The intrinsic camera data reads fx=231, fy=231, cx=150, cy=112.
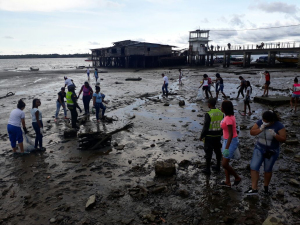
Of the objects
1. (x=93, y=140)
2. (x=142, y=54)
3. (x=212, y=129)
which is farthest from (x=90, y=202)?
(x=142, y=54)

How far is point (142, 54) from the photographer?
51094 mm

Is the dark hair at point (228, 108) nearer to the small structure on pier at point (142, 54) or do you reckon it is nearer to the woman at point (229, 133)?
the woman at point (229, 133)

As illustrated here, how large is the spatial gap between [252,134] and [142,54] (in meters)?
49.0

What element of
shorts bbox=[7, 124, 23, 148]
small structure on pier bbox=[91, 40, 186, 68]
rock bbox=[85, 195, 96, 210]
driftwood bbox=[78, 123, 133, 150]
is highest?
small structure on pier bbox=[91, 40, 186, 68]

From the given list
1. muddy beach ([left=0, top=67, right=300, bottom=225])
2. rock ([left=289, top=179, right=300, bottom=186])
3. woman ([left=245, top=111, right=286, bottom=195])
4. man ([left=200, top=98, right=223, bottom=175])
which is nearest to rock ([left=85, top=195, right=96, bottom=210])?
muddy beach ([left=0, top=67, right=300, bottom=225])

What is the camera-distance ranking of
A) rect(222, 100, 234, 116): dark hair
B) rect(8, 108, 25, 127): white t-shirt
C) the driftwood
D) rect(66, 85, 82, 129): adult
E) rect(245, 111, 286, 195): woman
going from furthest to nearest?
rect(66, 85, 82, 129): adult < the driftwood < rect(8, 108, 25, 127): white t-shirt < rect(222, 100, 234, 116): dark hair < rect(245, 111, 286, 195): woman

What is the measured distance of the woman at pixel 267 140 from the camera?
3.87 meters

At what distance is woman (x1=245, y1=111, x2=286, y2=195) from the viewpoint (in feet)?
12.7

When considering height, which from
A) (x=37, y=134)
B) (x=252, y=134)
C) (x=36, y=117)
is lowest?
(x=37, y=134)

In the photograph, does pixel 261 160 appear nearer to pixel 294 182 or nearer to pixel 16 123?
pixel 294 182

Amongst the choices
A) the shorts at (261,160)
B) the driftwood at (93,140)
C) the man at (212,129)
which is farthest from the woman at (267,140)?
the driftwood at (93,140)

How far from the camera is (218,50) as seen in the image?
4884 centimetres

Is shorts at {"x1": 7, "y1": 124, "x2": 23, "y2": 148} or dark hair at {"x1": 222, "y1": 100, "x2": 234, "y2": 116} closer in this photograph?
dark hair at {"x1": 222, "y1": 100, "x2": 234, "y2": 116}

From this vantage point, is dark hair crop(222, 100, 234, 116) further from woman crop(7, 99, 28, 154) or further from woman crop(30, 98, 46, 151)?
woman crop(7, 99, 28, 154)
